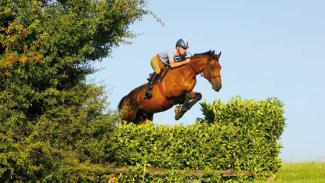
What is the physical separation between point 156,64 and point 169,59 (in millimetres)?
Result: 769

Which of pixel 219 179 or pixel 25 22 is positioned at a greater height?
pixel 25 22

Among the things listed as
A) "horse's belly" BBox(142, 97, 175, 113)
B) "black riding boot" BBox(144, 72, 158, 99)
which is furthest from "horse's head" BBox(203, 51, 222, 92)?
"black riding boot" BBox(144, 72, 158, 99)

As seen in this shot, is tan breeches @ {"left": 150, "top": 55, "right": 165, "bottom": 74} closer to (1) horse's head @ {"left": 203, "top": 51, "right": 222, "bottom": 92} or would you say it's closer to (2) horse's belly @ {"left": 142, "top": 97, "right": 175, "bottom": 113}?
(2) horse's belly @ {"left": 142, "top": 97, "right": 175, "bottom": 113}

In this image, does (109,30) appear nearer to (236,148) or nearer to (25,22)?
(25,22)

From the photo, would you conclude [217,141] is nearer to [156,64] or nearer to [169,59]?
[169,59]

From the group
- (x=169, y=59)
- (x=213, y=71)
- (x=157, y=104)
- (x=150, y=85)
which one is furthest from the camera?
(x=150, y=85)

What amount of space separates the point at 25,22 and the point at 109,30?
283cm

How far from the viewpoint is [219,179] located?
22750 millimetres

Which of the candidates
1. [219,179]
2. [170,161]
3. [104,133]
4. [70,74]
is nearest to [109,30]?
[70,74]

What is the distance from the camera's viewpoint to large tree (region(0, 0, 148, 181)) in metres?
19.1

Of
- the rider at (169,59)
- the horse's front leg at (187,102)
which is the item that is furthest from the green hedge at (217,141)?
the rider at (169,59)

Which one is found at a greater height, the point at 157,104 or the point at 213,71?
the point at 213,71

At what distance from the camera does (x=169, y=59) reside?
Result: 25312mm

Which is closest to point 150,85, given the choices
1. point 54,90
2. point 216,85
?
point 216,85
